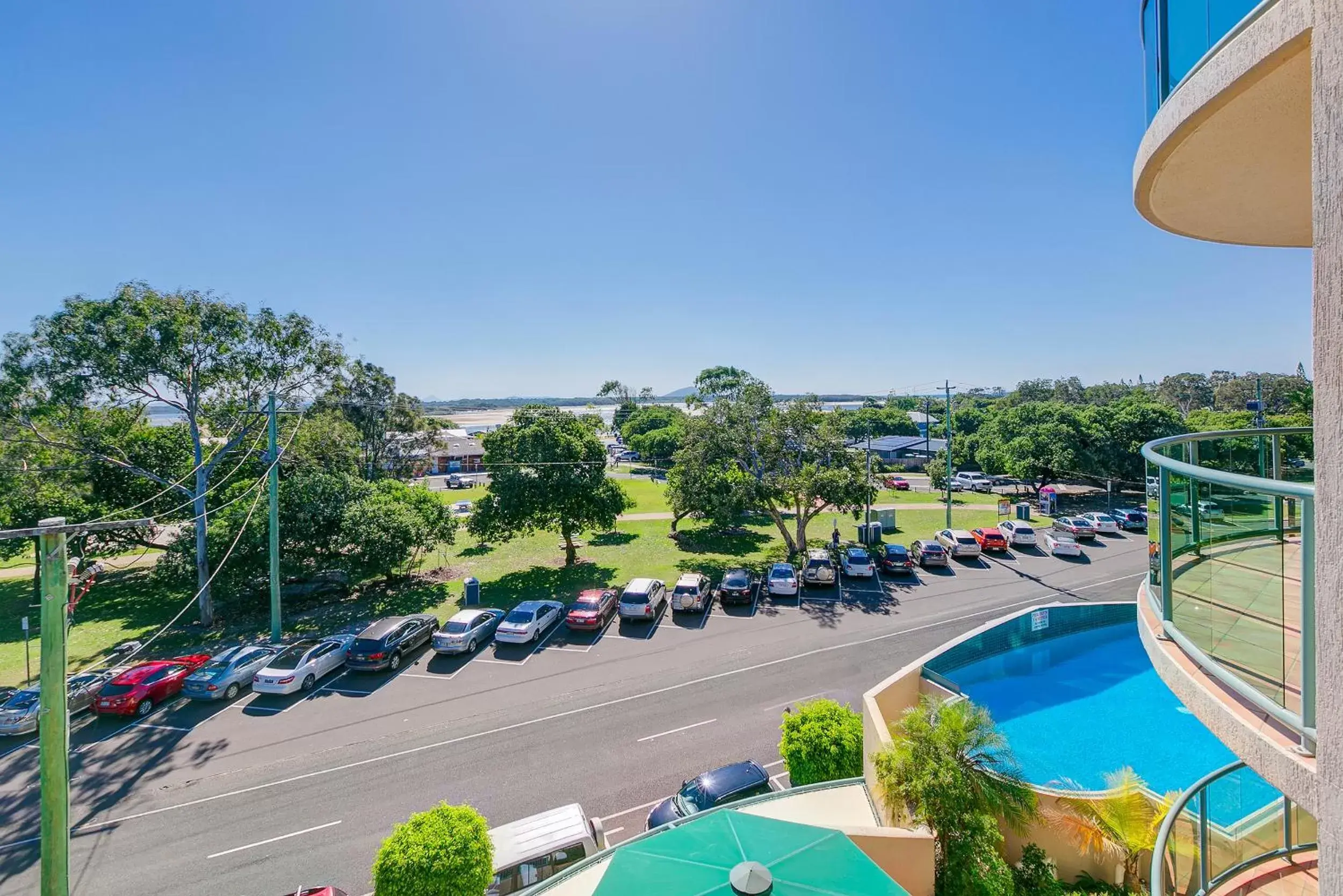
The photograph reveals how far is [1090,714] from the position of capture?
51.8ft

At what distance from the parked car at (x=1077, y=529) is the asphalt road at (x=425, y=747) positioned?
1383 cm

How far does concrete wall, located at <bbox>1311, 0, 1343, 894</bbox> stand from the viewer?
240 centimetres

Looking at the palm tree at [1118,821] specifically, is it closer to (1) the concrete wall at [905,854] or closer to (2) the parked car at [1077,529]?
(1) the concrete wall at [905,854]

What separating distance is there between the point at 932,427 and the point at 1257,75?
82.1 m

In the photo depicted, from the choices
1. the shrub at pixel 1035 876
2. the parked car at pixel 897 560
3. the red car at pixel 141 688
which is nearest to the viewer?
the shrub at pixel 1035 876

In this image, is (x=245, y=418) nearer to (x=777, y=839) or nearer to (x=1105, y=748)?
(x=777, y=839)

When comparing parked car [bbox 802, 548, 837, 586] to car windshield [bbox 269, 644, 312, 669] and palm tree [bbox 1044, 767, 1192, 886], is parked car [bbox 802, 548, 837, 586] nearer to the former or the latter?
palm tree [bbox 1044, 767, 1192, 886]

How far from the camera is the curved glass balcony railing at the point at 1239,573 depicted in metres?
2.63

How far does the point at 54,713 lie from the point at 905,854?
35.0 feet

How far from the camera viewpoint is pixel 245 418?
23062 mm

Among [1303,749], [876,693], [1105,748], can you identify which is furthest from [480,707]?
[1303,749]

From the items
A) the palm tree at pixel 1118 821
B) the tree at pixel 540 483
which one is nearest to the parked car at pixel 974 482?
the tree at pixel 540 483

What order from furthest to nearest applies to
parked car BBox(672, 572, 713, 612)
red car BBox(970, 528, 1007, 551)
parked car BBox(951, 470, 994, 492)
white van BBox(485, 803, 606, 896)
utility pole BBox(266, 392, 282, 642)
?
parked car BBox(951, 470, 994, 492), red car BBox(970, 528, 1007, 551), parked car BBox(672, 572, 713, 612), utility pole BBox(266, 392, 282, 642), white van BBox(485, 803, 606, 896)

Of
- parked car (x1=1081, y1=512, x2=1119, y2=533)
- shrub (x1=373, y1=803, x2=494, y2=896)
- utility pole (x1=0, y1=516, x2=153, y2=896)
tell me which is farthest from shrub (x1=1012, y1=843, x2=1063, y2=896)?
parked car (x1=1081, y1=512, x2=1119, y2=533)
